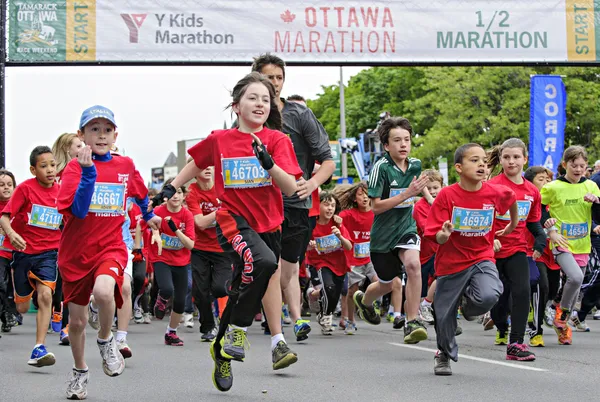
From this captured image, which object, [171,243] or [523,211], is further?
[171,243]

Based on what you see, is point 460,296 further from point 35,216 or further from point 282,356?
point 35,216

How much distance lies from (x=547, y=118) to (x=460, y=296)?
12.9 m

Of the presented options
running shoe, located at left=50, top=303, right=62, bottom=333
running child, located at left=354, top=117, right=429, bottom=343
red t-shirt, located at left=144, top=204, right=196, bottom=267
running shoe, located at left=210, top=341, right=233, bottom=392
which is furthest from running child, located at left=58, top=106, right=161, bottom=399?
running shoe, located at left=50, top=303, right=62, bottom=333

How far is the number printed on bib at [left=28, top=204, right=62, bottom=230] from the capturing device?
1054 centimetres

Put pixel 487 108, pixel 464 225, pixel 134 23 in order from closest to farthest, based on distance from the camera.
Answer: pixel 464 225
pixel 134 23
pixel 487 108

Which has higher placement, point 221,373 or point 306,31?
point 306,31

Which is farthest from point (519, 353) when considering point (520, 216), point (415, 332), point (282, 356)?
point (282, 356)

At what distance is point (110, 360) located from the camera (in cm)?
720

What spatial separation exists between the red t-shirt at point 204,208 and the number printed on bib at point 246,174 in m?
4.66

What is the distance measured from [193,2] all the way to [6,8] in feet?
9.70

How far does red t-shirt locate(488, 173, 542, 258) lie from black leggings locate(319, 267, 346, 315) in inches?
156

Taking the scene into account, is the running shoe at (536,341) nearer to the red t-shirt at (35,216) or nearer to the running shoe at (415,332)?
the running shoe at (415,332)

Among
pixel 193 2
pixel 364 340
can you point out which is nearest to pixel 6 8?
pixel 193 2

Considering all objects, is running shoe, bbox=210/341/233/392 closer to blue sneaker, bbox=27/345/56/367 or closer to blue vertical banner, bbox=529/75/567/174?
blue sneaker, bbox=27/345/56/367
